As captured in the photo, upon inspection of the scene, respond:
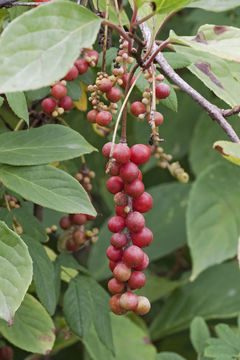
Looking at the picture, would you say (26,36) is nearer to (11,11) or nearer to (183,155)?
(11,11)

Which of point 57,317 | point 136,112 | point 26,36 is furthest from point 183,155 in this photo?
point 26,36

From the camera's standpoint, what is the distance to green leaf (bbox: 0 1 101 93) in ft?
2.01

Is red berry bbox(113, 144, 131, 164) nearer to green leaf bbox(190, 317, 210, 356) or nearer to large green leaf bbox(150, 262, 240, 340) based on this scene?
green leaf bbox(190, 317, 210, 356)

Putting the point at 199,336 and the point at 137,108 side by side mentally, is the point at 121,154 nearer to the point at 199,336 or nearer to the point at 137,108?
the point at 137,108

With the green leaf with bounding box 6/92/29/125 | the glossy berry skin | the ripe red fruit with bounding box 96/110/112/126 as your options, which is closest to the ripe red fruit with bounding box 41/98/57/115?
the green leaf with bounding box 6/92/29/125

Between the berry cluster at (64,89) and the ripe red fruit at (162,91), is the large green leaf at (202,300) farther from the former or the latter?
the ripe red fruit at (162,91)

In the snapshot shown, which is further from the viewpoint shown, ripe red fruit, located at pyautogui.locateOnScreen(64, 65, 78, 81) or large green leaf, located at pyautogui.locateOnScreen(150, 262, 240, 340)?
large green leaf, located at pyautogui.locateOnScreen(150, 262, 240, 340)

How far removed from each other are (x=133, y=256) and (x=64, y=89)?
1.28ft

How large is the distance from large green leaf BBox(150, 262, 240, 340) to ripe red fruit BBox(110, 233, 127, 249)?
3.83 feet

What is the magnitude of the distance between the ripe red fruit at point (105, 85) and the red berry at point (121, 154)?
0.12 m

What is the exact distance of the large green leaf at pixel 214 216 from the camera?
5.47 ft

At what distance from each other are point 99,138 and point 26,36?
1.01 meters

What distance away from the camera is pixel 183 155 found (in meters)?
2.09

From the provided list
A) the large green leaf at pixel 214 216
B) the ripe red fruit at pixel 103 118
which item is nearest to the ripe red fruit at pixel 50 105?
the ripe red fruit at pixel 103 118
